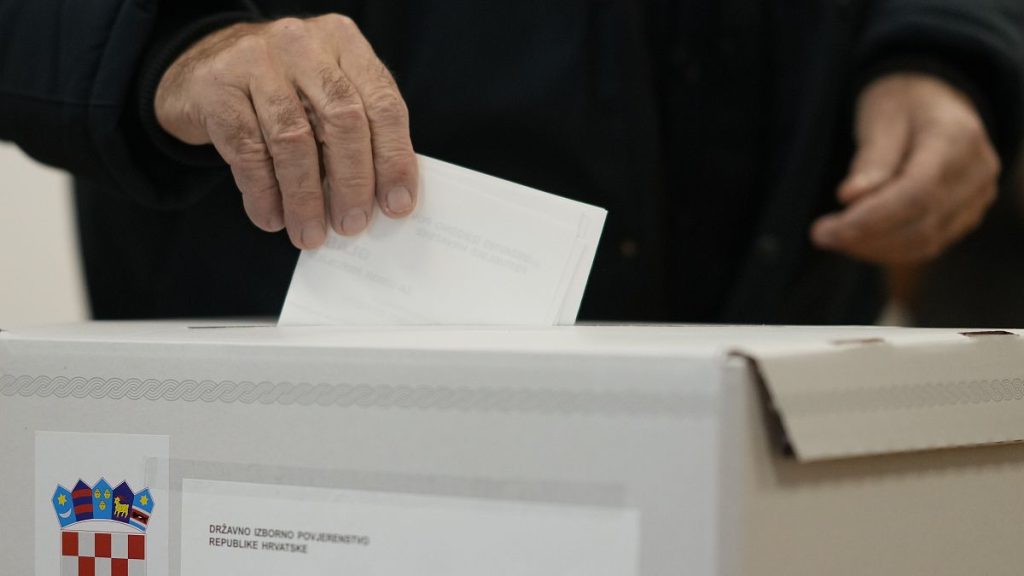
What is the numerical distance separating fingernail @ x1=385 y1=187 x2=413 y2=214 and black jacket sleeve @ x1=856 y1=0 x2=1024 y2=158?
59 cm

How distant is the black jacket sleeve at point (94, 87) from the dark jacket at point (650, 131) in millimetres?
57

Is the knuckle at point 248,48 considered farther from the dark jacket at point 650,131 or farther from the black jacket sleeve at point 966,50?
the black jacket sleeve at point 966,50

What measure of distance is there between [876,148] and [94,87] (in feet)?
2.07

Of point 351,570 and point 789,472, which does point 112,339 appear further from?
point 789,472

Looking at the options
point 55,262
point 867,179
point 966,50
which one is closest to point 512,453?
point 867,179

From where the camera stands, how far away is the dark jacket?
0.88 meters

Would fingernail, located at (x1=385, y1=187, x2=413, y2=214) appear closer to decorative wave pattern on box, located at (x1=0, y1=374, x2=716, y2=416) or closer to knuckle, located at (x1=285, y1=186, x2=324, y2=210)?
knuckle, located at (x1=285, y1=186, x2=324, y2=210)

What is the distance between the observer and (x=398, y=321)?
57 centimetres

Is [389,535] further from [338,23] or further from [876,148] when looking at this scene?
[876,148]

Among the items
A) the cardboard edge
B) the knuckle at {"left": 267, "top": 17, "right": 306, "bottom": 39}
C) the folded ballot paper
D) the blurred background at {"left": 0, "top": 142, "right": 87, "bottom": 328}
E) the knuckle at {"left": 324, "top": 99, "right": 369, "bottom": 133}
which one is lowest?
the cardboard edge

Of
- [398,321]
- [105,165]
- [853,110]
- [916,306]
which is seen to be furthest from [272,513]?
[916,306]

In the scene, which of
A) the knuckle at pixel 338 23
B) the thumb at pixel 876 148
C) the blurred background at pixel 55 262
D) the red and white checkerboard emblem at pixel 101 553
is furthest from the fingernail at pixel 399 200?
the blurred background at pixel 55 262

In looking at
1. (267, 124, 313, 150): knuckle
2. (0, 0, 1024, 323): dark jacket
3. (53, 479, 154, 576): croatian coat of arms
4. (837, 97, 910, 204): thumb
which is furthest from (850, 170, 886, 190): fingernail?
(53, 479, 154, 576): croatian coat of arms

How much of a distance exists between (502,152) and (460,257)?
35cm
